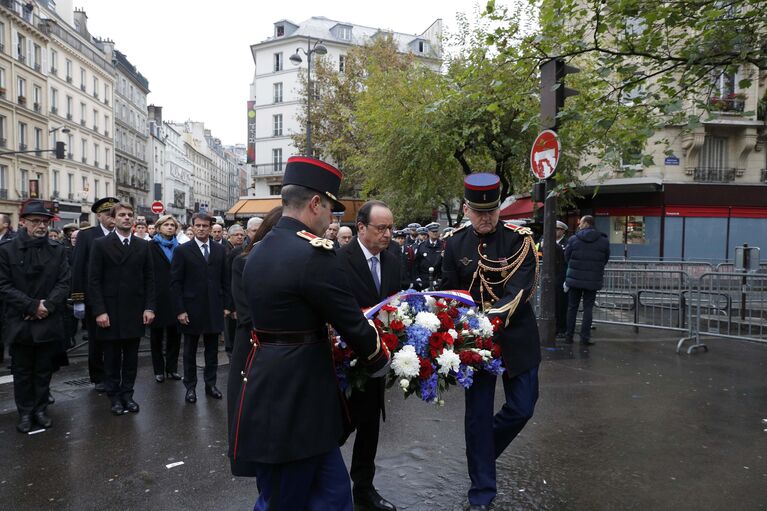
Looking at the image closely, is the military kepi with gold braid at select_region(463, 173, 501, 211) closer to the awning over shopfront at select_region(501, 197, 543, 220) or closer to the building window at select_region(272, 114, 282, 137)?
the awning over shopfront at select_region(501, 197, 543, 220)

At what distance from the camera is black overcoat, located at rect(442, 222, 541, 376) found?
3.83m

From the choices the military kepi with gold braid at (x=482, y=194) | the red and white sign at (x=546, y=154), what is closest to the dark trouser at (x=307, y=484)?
the military kepi with gold braid at (x=482, y=194)

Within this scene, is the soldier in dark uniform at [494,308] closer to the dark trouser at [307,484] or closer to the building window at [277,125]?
the dark trouser at [307,484]

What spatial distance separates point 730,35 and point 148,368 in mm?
9101

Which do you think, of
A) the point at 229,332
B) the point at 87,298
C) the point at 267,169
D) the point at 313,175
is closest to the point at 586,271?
the point at 229,332

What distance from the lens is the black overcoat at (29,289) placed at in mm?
5469

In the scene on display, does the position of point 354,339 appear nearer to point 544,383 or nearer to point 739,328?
point 544,383

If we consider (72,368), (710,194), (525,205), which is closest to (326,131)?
(525,205)

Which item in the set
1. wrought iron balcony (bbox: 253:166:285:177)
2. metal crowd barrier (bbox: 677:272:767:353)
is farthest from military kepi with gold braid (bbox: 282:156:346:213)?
wrought iron balcony (bbox: 253:166:285:177)

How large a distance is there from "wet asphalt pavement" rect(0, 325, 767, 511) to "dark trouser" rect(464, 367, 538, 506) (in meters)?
0.27

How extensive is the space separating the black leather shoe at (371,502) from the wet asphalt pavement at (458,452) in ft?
0.54

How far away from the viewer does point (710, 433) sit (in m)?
5.46

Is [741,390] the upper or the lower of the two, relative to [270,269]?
lower

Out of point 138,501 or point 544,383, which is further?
point 544,383
